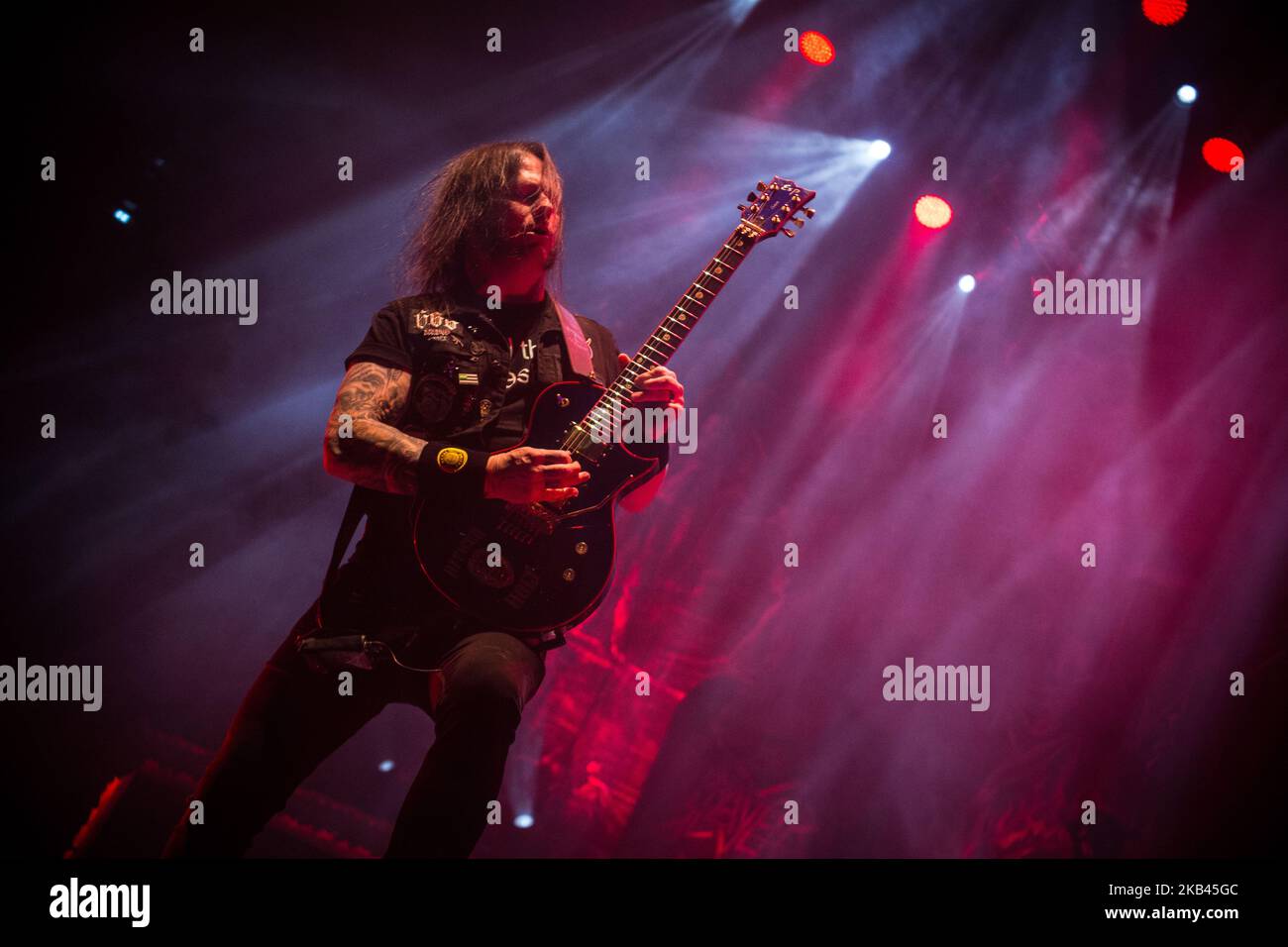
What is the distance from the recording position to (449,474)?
2.42m

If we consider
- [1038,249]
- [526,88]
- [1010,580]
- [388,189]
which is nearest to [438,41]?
[526,88]

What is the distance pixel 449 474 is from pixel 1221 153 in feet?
18.5

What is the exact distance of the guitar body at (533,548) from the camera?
8.17 ft

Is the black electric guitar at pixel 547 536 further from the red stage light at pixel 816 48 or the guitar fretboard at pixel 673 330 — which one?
the red stage light at pixel 816 48

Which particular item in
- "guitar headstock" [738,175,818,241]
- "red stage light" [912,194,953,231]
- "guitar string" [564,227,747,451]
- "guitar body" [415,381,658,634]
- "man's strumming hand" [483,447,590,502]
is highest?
"red stage light" [912,194,953,231]

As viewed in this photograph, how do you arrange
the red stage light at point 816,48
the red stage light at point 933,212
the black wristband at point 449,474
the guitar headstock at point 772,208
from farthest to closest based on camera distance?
the red stage light at point 933,212
the red stage light at point 816,48
the guitar headstock at point 772,208
the black wristband at point 449,474

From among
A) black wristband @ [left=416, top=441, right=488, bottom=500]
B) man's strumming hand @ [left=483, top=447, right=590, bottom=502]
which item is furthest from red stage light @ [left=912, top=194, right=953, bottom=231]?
black wristband @ [left=416, top=441, right=488, bottom=500]

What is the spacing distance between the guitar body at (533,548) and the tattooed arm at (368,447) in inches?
5.2

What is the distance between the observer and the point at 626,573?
4996 mm

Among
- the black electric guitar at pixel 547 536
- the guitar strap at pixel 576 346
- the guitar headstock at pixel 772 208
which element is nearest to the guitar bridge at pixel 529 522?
the black electric guitar at pixel 547 536

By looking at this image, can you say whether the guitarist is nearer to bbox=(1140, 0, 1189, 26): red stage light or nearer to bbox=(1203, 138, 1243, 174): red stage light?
bbox=(1140, 0, 1189, 26): red stage light

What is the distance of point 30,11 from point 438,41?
216 cm

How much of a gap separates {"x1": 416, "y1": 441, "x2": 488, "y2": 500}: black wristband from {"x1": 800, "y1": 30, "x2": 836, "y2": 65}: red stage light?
13.8ft

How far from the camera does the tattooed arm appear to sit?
2.46 m
